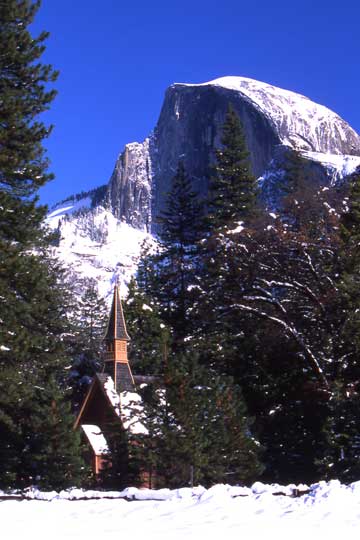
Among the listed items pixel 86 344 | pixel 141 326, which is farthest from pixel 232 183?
pixel 86 344

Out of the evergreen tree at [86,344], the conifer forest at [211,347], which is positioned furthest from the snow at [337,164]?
the conifer forest at [211,347]

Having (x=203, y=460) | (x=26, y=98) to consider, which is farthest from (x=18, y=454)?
(x=26, y=98)

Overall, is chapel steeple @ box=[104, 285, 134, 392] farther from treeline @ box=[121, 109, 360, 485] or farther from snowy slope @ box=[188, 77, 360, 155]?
snowy slope @ box=[188, 77, 360, 155]

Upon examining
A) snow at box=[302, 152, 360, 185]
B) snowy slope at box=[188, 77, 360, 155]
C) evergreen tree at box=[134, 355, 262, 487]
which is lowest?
evergreen tree at box=[134, 355, 262, 487]

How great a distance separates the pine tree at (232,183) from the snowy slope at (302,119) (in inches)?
4421

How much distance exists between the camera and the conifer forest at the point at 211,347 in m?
18.1

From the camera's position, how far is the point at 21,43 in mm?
20672

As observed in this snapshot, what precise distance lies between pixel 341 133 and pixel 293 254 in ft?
466

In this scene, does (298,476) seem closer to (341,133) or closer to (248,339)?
(248,339)

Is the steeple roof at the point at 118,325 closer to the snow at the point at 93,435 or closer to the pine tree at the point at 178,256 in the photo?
the pine tree at the point at 178,256

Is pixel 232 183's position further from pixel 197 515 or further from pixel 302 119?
pixel 302 119

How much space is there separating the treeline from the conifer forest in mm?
54

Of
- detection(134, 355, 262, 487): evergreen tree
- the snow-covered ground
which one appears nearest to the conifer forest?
detection(134, 355, 262, 487): evergreen tree

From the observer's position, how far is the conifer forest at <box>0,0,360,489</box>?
18.1m
